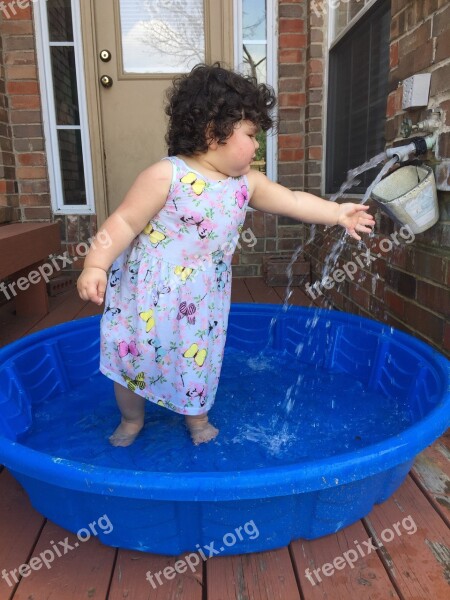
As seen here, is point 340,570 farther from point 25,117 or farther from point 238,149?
point 25,117

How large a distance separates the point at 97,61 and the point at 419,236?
9.58ft

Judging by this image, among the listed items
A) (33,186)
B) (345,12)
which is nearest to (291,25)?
(345,12)

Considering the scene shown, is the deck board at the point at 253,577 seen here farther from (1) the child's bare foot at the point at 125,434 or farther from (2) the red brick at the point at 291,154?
(2) the red brick at the point at 291,154

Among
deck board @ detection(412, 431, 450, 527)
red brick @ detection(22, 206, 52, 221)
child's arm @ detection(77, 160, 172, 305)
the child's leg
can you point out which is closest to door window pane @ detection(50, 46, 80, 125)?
red brick @ detection(22, 206, 52, 221)

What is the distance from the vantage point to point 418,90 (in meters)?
1.76

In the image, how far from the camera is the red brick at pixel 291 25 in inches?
143

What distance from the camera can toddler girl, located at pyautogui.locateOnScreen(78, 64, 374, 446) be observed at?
1.37 metres

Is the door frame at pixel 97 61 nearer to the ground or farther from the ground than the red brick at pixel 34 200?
farther from the ground

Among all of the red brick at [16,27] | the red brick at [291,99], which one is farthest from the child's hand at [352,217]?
the red brick at [16,27]

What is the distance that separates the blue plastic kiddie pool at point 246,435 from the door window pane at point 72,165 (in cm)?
203

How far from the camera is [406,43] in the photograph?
1919 millimetres

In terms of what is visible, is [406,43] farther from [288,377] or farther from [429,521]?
[429,521]

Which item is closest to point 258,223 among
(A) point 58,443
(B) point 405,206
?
(B) point 405,206

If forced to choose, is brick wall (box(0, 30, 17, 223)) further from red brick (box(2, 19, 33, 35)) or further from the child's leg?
the child's leg
